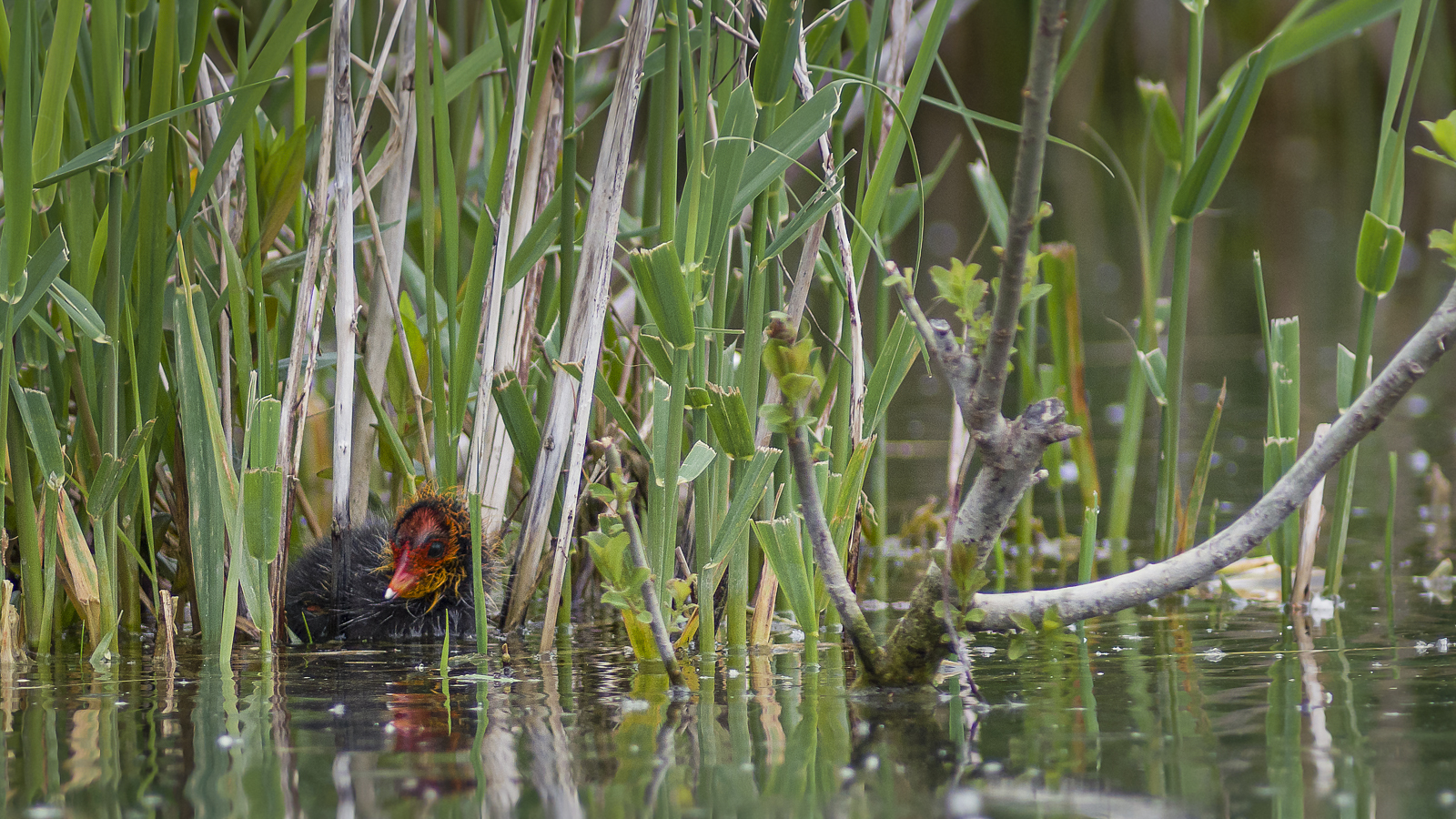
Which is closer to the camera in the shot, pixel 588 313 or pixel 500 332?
pixel 588 313

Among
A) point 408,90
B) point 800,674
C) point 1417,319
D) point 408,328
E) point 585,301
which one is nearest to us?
point 800,674

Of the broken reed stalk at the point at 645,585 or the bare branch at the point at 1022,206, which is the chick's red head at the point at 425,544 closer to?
the broken reed stalk at the point at 645,585

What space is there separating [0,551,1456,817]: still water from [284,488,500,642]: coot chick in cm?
27

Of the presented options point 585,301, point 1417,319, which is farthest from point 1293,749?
point 1417,319

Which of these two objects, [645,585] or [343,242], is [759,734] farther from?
[343,242]

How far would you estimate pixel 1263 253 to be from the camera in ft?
34.2

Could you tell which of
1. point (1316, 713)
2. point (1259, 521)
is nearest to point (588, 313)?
point (1259, 521)

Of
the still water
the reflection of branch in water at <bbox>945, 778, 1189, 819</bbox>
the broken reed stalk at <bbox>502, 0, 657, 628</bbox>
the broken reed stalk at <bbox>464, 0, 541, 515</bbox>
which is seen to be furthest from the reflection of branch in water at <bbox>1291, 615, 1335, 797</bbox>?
the broken reed stalk at <bbox>464, 0, 541, 515</bbox>

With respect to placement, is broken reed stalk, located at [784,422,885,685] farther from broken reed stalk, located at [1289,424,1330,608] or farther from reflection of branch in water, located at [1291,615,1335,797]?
broken reed stalk, located at [1289,424,1330,608]

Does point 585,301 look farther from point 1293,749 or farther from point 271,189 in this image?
point 1293,749

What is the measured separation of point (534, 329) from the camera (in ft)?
9.25

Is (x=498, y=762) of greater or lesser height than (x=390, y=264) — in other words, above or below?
below

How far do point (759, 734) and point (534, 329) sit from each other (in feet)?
4.28

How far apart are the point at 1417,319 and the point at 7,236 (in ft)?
22.4
